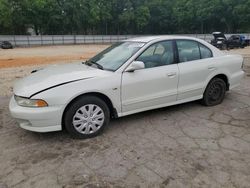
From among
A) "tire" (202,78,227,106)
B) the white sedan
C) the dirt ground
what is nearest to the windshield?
the white sedan

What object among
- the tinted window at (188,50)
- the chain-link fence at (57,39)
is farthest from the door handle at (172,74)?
the chain-link fence at (57,39)

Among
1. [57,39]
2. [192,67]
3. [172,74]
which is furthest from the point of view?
[57,39]

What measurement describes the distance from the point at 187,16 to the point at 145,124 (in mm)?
60163

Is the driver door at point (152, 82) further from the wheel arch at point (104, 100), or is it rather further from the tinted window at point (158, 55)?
the wheel arch at point (104, 100)

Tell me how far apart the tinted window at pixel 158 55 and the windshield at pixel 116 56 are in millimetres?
174

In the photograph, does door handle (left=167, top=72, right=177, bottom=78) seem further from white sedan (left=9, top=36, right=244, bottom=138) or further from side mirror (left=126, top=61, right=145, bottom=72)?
side mirror (left=126, top=61, right=145, bottom=72)

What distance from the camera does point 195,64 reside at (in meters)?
4.55

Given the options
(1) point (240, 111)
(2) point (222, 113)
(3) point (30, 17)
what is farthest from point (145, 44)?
(3) point (30, 17)

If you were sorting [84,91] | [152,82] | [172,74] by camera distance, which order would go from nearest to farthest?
[84,91] < [152,82] < [172,74]

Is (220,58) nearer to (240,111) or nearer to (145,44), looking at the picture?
(240,111)

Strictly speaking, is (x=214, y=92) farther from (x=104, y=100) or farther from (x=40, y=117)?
(x=40, y=117)

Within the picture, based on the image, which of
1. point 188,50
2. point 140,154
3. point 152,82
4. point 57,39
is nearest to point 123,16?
point 57,39

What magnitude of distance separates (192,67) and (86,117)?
2155mm

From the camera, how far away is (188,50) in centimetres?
459
